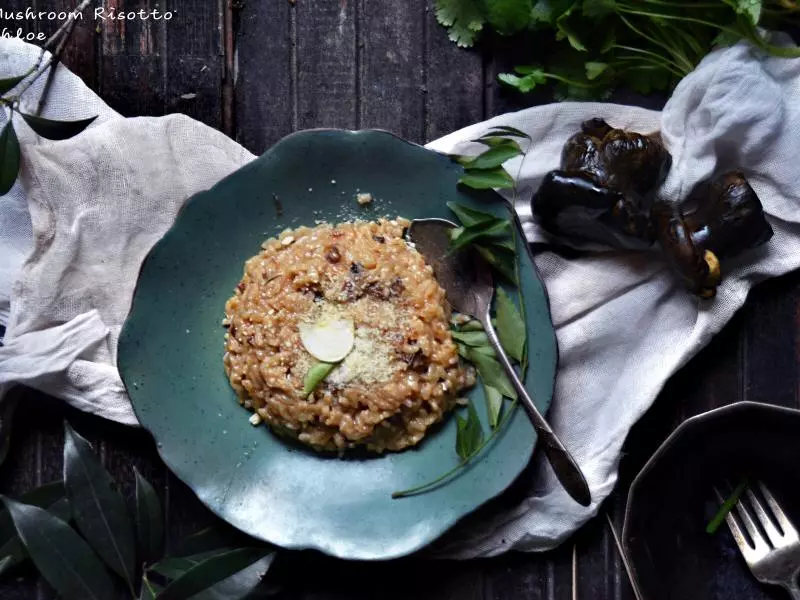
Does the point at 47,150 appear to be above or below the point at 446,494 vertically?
above

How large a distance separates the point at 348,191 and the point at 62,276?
807 millimetres

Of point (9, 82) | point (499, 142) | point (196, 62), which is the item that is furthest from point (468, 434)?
point (9, 82)

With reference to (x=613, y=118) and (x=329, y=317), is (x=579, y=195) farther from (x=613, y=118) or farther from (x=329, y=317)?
(x=329, y=317)

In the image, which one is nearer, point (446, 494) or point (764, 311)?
point (446, 494)

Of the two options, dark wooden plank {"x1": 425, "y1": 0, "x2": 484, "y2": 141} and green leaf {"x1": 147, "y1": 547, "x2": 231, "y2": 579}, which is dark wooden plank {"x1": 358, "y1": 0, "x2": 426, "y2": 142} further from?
→ green leaf {"x1": 147, "y1": 547, "x2": 231, "y2": 579}

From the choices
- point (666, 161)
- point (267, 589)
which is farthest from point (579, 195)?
point (267, 589)

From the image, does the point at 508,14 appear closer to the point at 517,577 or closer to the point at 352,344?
the point at 352,344

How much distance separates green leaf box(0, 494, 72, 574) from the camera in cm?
223

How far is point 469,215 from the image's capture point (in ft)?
7.00

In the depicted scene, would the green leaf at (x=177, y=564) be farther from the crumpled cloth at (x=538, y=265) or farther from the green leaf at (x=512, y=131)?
the green leaf at (x=512, y=131)

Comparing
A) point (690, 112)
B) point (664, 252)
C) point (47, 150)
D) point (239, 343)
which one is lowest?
point (239, 343)

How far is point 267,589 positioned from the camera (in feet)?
7.45

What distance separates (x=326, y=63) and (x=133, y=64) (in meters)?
0.54

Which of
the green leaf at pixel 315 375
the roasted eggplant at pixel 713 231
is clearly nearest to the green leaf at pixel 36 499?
the green leaf at pixel 315 375
